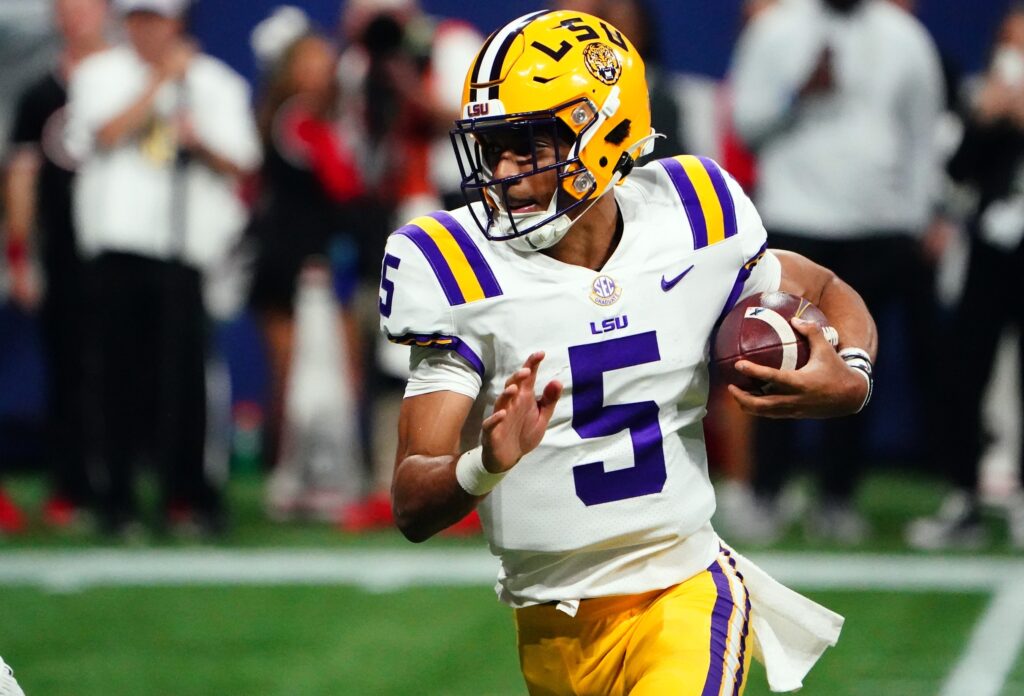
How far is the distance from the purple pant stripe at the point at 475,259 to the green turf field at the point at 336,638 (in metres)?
2.08

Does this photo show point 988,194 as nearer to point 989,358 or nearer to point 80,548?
point 989,358

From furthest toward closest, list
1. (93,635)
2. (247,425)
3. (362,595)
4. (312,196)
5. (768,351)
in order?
1. (247,425)
2. (312,196)
3. (362,595)
4. (93,635)
5. (768,351)

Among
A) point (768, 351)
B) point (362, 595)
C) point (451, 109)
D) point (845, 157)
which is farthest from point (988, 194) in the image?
point (768, 351)

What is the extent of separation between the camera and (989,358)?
6656 mm

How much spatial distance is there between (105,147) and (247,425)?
2.70 metres

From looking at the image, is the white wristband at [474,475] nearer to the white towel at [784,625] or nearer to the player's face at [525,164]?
the player's face at [525,164]

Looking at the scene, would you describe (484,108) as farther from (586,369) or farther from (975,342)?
(975,342)

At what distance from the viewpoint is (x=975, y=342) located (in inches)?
262

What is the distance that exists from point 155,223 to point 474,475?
4.43 metres

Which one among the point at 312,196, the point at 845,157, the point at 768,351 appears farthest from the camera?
the point at 312,196

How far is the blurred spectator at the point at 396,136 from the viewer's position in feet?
23.0

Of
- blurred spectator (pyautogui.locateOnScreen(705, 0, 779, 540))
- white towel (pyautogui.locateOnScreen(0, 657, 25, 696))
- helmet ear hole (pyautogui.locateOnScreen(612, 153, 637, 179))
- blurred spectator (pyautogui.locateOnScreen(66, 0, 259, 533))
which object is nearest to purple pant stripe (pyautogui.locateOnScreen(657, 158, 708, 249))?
helmet ear hole (pyautogui.locateOnScreen(612, 153, 637, 179))

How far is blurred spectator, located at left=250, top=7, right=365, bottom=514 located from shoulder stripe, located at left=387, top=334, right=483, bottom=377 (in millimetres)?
4563

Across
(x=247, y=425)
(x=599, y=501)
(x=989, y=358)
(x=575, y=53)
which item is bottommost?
(x=247, y=425)
